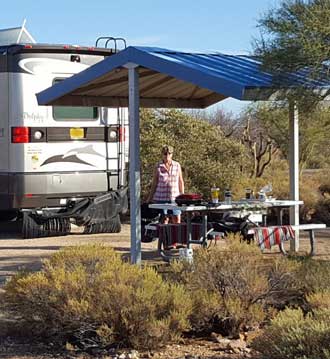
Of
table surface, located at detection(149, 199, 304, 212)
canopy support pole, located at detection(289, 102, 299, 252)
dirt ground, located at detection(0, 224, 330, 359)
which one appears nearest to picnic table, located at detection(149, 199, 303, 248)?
table surface, located at detection(149, 199, 304, 212)

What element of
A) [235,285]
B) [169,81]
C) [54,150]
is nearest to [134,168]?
[169,81]

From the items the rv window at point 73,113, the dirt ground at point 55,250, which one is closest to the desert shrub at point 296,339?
the dirt ground at point 55,250

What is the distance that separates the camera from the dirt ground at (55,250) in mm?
6609

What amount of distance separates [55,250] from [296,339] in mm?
7810

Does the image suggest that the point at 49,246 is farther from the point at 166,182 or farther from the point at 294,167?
the point at 294,167

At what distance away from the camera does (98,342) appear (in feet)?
21.7

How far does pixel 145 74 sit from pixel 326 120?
2.33 m

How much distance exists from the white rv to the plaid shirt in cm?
201

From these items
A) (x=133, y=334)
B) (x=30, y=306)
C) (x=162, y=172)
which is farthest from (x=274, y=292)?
(x=162, y=172)

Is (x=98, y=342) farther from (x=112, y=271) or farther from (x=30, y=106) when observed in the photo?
(x=30, y=106)

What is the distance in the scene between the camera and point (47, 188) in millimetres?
13484

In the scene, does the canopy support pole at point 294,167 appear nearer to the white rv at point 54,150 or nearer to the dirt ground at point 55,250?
the dirt ground at point 55,250

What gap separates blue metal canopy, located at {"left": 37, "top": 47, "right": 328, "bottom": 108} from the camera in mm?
8461

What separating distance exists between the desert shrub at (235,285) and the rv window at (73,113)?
6543 mm
